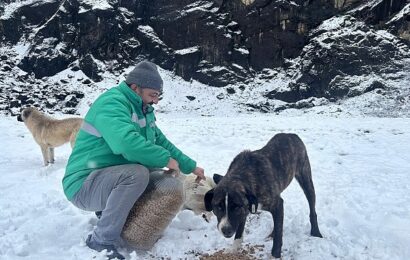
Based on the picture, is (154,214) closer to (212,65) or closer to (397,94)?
(397,94)

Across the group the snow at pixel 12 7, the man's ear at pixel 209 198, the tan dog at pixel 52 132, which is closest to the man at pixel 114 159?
the man's ear at pixel 209 198

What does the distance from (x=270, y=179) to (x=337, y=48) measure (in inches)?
1116

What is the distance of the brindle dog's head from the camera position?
146 inches

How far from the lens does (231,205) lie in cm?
377

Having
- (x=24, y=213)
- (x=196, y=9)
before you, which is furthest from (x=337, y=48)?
(x=24, y=213)

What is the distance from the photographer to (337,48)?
29.8 meters

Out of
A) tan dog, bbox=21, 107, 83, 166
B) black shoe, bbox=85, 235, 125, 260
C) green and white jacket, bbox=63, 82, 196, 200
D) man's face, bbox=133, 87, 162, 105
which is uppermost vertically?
man's face, bbox=133, 87, 162, 105

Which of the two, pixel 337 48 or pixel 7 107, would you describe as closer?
pixel 7 107

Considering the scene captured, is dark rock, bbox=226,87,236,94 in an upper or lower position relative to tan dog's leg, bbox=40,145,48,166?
upper

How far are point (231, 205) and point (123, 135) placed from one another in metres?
1.31

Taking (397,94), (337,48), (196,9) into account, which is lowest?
(397,94)

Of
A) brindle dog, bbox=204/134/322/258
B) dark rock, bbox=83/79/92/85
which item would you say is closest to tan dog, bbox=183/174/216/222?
brindle dog, bbox=204/134/322/258

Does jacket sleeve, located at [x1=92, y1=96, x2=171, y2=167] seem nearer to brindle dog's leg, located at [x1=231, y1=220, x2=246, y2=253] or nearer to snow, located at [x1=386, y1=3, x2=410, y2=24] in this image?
brindle dog's leg, located at [x1=231, y1=220, x2=246, y2=253]

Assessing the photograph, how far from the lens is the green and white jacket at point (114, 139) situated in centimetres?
346
